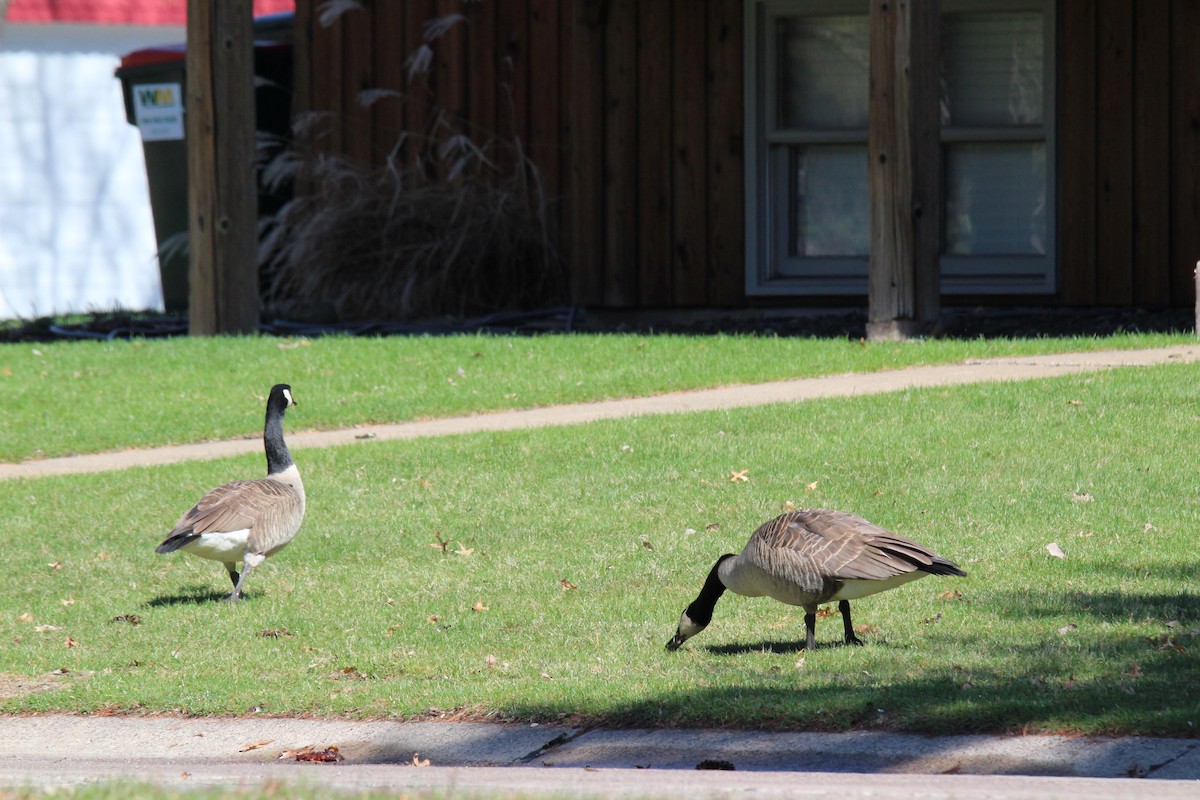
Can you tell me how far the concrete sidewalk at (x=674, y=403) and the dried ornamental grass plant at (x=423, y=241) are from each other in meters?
5.89

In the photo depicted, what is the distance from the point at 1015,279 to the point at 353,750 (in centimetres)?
1135

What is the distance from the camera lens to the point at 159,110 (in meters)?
19.5

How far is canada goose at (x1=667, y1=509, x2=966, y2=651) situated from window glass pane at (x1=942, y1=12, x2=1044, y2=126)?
33.8ft

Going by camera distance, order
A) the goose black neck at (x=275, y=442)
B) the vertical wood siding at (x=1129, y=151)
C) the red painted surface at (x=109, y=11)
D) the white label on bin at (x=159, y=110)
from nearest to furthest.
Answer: the goose black neck at (x=275, y=442)
the vertical wood siding at (x=1129, y=151)
the white label on bin at (x=159, y=110)
the red painted surface at (x=109, y=11)

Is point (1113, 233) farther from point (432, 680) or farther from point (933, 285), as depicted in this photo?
point (432, 680)

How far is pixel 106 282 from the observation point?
22.6 m

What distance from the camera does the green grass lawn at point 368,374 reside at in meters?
12.3

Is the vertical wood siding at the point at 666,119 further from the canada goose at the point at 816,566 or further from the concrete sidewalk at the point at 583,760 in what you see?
the concrete sidewalk at the point at 583,760

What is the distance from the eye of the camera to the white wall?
22344 millimetres

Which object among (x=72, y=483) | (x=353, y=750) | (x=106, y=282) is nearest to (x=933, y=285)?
(x=72, y=483)

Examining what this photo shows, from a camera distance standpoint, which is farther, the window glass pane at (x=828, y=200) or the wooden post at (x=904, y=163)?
the window glass pane at (x=828, y=200)

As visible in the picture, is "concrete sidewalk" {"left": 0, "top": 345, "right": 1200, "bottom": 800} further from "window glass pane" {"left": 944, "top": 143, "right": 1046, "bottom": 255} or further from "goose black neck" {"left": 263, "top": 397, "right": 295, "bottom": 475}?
"window glass pane" {"left": 944, "top": 143, "right": 1046, "bottom": 255}

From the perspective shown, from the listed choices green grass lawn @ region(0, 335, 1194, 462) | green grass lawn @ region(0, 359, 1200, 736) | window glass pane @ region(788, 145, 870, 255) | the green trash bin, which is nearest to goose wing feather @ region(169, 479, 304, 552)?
green grass lawn @ region(0, 359, 1200, 736)

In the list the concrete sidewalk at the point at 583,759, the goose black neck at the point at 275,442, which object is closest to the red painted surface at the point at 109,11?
the goose black neck at the point at 275,442
